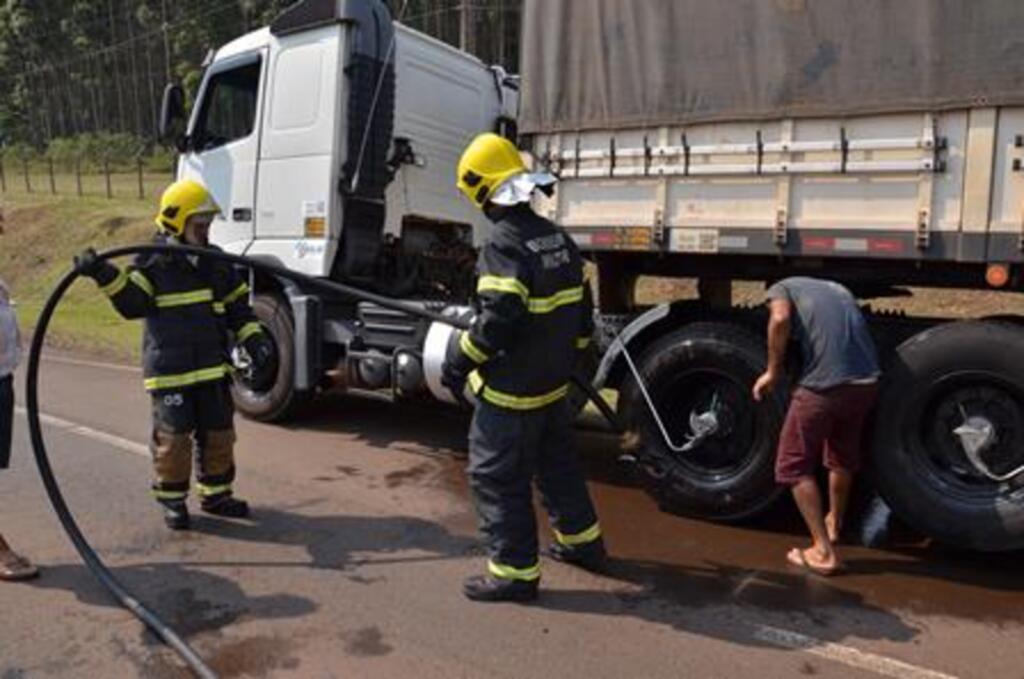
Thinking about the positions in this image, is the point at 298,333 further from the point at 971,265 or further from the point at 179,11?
the point at 179,11

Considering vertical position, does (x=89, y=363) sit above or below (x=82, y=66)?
below

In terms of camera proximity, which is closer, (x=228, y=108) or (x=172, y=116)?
(x=172, y=116)

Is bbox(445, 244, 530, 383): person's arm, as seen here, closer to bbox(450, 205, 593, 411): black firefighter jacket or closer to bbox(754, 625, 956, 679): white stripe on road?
bbox(450, 205, 593, 411): black firefighter jacket

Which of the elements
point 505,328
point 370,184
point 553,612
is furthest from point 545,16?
point 553,612

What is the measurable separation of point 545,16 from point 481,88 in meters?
2.53

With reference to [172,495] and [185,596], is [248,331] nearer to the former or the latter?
[172,495]

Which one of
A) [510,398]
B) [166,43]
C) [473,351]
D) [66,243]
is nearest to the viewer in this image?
[473,351]

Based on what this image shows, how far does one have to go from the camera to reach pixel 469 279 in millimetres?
8109

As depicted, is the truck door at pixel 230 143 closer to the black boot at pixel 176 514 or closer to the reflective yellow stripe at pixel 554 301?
the black boot at pixel 176 514

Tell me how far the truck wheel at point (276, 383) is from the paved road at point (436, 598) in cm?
126

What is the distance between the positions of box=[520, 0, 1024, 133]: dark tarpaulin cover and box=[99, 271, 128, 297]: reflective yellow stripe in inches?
98.1

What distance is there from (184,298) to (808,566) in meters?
3.43

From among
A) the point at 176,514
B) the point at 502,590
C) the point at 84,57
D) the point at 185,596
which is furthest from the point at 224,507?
the point at 84,57

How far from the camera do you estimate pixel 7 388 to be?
182 inches
